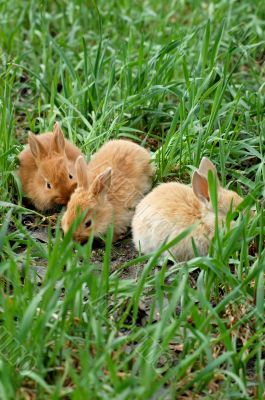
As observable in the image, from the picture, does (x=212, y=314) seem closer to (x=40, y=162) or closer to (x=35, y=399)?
(x=35, y=399)

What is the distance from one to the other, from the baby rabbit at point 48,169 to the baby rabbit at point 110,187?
0.18m

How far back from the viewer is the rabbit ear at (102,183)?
16.6ft

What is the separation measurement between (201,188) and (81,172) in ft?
2.58

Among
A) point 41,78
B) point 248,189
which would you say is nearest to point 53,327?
point 248,189

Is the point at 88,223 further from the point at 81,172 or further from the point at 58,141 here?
the point at 58,141

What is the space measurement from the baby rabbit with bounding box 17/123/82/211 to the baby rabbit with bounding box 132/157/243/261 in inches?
32.6

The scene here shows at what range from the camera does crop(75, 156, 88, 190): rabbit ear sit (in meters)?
5.05

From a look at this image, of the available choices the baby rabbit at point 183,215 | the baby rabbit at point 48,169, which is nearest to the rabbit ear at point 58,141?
the baby rabbit at point 48,169

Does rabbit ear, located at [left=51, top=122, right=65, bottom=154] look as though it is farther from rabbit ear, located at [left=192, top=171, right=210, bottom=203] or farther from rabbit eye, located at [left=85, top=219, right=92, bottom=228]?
rabbit ear, located at [left=192, top=171, right=210, bottom=203]

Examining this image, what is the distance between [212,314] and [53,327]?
704 mm

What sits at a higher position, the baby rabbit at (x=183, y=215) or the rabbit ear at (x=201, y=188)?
the rabbit ear at (x=201, y=188)

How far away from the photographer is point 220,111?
5.88 m

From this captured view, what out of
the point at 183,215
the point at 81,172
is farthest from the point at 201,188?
the point at 81,172

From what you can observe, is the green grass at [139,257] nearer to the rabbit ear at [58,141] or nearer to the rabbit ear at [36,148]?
the rabbit ear at [36,148]
